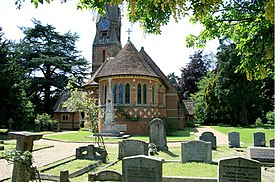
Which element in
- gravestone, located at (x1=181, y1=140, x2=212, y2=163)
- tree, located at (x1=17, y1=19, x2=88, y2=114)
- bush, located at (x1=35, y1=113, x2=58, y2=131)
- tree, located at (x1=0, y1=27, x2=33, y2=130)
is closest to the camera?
gravestone, located at (x1=181, y1=140, x2=212, y2=163)

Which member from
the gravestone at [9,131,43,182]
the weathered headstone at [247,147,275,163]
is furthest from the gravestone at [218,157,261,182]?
the weathered headstone at [247,147,275,163]

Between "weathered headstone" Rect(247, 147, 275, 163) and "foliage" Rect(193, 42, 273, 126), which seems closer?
"weathered headstone" Rect(247, 147, 275, 163)

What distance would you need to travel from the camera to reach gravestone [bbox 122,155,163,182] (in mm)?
7184

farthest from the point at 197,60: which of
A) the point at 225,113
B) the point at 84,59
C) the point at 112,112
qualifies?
the point at 112,112

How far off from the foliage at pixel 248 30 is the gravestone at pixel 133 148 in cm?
568

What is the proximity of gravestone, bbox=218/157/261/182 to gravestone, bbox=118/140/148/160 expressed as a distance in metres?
5.72

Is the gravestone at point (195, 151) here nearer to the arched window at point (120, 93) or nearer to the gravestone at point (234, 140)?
the gravestone at point (234, 140)

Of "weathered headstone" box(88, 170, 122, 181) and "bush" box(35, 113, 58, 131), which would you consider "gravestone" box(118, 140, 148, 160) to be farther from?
"bush" box(35, 113, 58, 131)

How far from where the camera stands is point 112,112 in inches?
1043

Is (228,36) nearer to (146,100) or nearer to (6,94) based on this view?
(146,100)

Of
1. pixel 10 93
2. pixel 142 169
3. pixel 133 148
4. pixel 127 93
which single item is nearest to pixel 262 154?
pixel 133 148

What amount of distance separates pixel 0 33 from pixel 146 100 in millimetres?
20900

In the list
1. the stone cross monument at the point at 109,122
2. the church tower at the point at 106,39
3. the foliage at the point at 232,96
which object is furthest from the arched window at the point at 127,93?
the church tower at the point at 106,39

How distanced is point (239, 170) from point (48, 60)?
1700 inches
